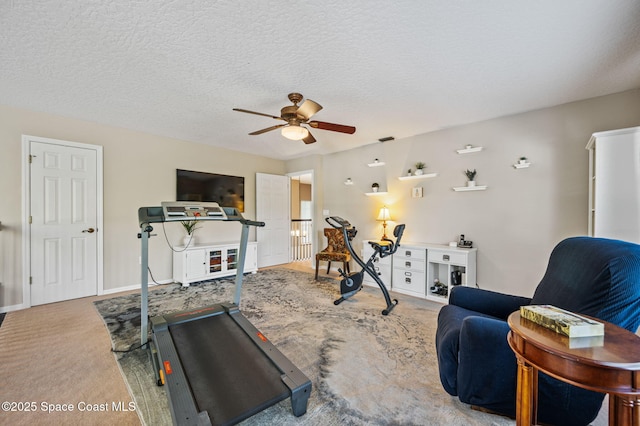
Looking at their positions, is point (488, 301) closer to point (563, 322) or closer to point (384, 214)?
point (563, 322)

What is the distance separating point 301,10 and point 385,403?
8.45ft

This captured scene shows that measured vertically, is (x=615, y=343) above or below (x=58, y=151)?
below

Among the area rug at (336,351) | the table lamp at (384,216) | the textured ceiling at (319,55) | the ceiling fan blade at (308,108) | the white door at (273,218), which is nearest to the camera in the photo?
the area rug at (336,351)

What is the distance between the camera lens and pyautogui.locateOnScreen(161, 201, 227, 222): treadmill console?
2.18 m

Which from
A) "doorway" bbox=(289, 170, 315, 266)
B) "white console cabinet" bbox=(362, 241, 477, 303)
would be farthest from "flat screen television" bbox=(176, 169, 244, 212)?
"white console cabinet" bbox=(362, 241, 477, 303)

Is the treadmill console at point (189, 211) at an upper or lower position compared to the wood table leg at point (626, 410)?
upper

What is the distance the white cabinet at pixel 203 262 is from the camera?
165 inches

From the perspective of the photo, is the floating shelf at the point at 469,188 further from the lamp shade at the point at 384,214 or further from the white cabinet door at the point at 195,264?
the white cabinet door at the point at 195,264

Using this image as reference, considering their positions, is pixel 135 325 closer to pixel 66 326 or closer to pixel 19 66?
pixel 66 326

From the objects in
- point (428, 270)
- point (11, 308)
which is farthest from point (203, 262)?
point (428, 270)

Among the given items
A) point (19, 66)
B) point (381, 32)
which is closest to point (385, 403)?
point (381, 32)

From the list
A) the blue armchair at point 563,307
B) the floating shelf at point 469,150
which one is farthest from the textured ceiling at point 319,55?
the blue armchair at point 563,307

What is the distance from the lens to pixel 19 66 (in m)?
2.30

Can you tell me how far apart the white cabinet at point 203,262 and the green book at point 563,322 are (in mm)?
3982
